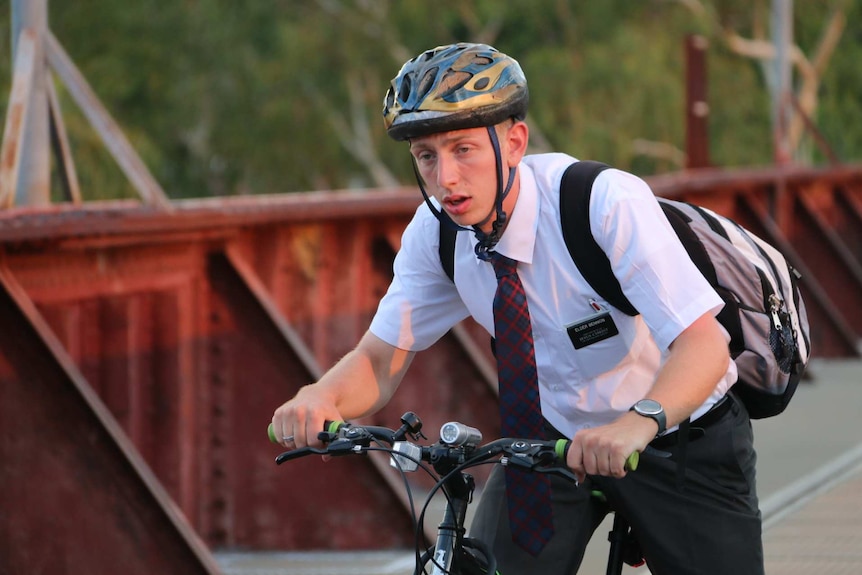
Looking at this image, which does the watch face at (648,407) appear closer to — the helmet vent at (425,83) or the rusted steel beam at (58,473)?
the helmet vent at (425,83)

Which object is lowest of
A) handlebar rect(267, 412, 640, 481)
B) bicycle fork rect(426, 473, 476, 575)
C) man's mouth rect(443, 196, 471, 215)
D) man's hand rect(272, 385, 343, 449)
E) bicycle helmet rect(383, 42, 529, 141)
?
bicycle fork rect(426, 473, 476, 575)

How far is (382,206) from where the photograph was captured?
8.65m

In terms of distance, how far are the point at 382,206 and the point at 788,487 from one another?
99.4 inches

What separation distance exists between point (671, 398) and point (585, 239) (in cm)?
39

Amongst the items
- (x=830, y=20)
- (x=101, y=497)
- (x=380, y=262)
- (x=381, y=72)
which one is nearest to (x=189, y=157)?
(x=381, y=72)

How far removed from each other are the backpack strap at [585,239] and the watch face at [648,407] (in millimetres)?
350

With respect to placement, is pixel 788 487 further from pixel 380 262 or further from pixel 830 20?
pixel 830 20

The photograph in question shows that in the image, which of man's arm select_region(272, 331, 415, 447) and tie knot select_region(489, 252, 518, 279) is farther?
tie knot select_region(489, 252, 518, 279)

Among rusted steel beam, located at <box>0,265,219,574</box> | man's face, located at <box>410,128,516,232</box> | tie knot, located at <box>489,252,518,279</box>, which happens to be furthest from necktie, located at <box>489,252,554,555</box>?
rusted steel beam, located at <box>0,265,219,574</box>

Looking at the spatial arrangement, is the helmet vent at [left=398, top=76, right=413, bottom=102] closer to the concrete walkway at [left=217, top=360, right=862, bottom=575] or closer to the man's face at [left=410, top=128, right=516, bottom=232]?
the man's face at [left=410, top=128, right=516, bottom=232]

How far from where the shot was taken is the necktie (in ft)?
11.0

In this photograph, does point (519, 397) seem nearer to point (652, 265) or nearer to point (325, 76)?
point (652, 265)

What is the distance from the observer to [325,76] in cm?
3350

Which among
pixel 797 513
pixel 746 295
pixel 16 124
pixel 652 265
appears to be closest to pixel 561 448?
pixel 652 265
